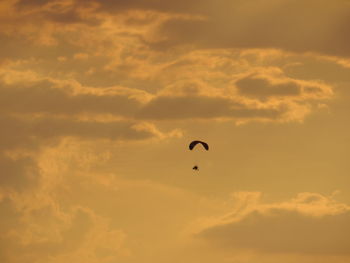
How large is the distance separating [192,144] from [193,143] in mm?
586

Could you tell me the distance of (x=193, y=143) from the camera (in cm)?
6894

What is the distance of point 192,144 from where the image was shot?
68.4 meters
